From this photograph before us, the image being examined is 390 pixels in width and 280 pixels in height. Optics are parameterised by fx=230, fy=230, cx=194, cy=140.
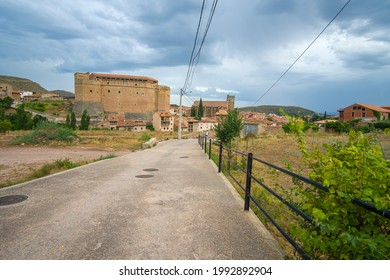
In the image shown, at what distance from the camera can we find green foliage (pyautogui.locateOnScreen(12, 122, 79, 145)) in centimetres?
2362

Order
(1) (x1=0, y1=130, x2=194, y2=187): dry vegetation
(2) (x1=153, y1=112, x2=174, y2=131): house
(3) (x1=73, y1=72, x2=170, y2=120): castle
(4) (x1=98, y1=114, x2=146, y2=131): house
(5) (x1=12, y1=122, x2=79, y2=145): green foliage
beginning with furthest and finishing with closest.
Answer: (3) (x1=73, y1=72, x2=170, y2=120): castle < (2) (x1=153, y1=112, x2=174, y2=131): house < (4) (x1=98, y1=114, x2=146, y2=131): house < (5) (x1=12, y1=122, x2=79, y2=145): green foliage < (1) (x1=0, y1=130, x2=194, y2=187): dry vegetation

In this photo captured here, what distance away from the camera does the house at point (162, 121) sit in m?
82.7

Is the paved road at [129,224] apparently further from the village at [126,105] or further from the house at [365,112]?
the house at [365,112]

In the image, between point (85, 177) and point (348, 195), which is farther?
point (85, 177)

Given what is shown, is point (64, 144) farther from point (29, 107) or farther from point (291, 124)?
point (29, 107)

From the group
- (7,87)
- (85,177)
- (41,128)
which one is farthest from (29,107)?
(85,177)

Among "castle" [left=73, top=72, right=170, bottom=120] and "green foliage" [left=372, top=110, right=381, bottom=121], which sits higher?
"castle" [left=73, top=72, right=170, bottom=120]

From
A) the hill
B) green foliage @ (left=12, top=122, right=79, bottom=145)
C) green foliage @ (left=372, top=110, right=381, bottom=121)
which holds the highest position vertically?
the hill

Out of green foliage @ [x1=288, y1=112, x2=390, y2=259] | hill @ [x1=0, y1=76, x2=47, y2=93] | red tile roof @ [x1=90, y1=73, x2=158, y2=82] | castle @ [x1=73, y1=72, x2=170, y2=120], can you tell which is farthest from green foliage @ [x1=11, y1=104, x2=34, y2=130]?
hill @ [x1=0, y1=76, x2=47, y2=93]

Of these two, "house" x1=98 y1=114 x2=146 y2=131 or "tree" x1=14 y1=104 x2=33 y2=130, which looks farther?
"house" x1=98 y1=114 x2=146 y2=131

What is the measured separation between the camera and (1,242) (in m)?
3.02

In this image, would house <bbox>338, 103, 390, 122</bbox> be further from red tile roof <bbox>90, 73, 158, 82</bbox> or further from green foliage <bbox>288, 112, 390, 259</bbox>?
green foliage <bbox>288, 112, 390, 259</bbox>

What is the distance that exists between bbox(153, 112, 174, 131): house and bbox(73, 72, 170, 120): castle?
8.34 m
